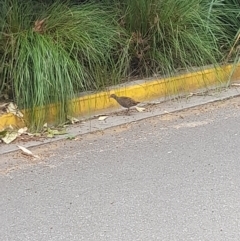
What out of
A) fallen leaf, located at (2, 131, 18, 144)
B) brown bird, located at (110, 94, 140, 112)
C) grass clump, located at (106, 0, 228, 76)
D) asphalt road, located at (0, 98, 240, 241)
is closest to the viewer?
asphalt road, located at (0, 98, 240, 241)

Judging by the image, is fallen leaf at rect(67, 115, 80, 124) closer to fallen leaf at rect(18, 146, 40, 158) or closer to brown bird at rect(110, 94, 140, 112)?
brown bird at rect(110, 94, 140, 112)

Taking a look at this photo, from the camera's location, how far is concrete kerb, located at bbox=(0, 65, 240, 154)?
6113 mm

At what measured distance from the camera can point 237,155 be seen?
17.4ft

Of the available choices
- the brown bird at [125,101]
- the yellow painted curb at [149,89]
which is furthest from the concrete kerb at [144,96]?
the brown bird at [125,101]

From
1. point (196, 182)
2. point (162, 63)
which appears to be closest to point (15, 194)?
point (196, 182)

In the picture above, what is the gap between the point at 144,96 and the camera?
6914mm

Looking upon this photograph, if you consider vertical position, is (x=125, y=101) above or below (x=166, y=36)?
below

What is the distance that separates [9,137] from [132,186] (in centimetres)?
163

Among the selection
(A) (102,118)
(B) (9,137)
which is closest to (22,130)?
(B) (9,137)

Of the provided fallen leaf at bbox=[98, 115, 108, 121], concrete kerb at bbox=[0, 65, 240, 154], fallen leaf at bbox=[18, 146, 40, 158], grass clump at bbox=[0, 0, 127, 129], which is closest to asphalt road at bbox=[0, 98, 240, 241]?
fallen leaf at bbox=[18, 146, 40, 158]

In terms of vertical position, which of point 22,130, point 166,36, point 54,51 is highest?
point 54,51

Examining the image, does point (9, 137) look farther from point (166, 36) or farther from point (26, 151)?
point (166, 36)

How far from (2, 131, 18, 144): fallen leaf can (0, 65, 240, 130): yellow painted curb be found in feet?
0.40

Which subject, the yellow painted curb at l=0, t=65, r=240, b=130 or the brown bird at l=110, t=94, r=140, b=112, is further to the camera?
the brown bird at l=110, t=94, r=140, b=112
